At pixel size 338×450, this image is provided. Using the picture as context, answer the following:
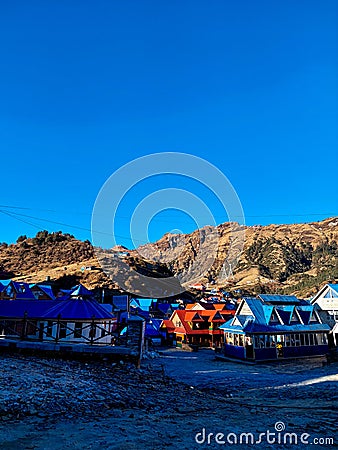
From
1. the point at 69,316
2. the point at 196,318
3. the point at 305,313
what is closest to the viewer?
the point at 69,316

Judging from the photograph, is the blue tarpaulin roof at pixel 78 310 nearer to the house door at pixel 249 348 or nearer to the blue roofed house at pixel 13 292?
the house door at pixel 249 348

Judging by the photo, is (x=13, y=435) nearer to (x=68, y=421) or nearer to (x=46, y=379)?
(x=68, y=421)

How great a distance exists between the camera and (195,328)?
51.8 meters

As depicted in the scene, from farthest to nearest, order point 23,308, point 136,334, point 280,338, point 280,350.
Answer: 1. point 280,338
2. point 280,350
3. point 23,308
4. point 136,334

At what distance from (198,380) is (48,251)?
424 feet

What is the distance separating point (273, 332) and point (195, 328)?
2051 centimetres

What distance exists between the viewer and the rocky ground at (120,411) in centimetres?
675

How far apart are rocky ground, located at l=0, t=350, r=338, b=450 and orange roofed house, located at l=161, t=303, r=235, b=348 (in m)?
37.1

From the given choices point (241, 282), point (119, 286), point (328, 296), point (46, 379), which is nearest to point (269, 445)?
point (46, 379)

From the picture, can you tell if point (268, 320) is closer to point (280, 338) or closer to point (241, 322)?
point (280, 338)

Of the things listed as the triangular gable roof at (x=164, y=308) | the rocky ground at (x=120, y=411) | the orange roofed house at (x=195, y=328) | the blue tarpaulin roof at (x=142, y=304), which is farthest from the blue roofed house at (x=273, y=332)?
the triangular gable roof at (x=164, y=308)

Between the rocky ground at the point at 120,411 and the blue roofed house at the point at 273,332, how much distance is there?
18103mm

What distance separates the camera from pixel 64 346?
15852mm

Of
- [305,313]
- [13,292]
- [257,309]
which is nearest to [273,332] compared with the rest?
[257,309]
